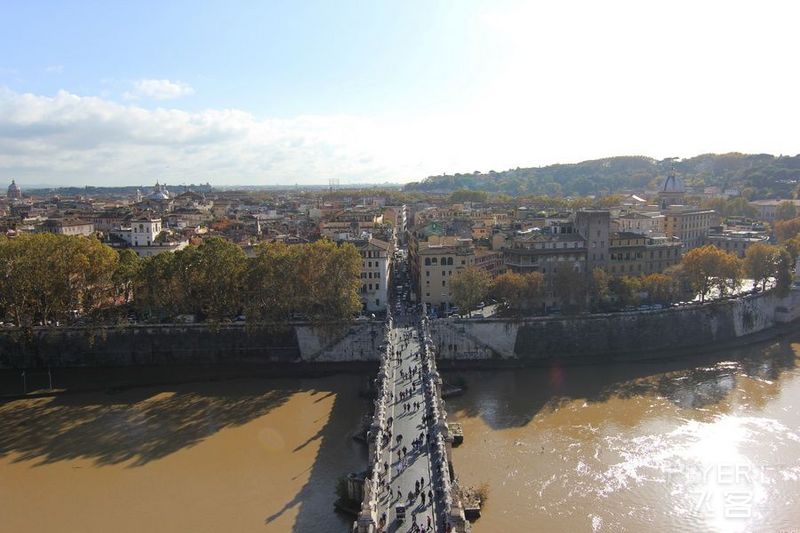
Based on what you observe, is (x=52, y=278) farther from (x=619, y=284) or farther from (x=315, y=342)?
(x=619, y=284)

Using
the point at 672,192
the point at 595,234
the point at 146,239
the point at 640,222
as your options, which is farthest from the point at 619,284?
the point at 672,192

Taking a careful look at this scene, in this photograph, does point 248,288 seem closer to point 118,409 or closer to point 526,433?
point 118,409

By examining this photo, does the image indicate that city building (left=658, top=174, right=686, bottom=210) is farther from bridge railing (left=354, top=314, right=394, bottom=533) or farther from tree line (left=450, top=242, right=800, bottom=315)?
bridge railing (left=354, top=314, right=394, bottom=533)

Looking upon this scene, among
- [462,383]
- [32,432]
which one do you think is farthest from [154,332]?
[462,383]

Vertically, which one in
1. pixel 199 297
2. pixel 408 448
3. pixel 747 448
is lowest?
pixel 747 448

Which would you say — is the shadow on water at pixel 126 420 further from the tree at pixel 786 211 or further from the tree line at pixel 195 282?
the tree at pixel 786 211

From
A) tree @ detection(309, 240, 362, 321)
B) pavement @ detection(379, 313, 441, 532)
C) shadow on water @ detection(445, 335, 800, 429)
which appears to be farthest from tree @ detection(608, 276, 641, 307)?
pavement @ detection(379, 313, 441, 532)
